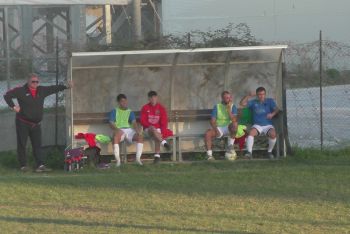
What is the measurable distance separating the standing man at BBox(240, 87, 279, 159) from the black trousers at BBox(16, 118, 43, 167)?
141 inches

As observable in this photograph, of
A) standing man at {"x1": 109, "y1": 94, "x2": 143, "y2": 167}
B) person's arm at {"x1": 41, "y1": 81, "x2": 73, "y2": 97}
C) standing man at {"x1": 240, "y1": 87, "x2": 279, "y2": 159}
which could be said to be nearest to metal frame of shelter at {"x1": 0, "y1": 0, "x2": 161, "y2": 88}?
person's arm at {"x1": 41, "y1": 81, "x2": 73, "y2": 97}

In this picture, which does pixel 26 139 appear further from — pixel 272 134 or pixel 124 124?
pixel 272 134

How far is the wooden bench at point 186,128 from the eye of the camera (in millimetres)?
13664

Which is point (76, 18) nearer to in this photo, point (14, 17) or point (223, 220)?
point (14, 17)

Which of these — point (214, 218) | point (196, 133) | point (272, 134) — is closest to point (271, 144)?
point (272, 134)

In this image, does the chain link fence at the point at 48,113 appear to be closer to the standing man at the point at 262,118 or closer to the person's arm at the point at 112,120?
the person's arm at the point at 112,120

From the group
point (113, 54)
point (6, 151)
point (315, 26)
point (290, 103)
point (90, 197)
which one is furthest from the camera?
point (315, 26)

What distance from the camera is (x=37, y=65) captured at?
15312 mm

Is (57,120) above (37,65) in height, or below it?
below

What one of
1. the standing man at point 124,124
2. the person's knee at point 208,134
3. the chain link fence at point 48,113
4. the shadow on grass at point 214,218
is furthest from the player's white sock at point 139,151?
the shadow on grass at point 214,218

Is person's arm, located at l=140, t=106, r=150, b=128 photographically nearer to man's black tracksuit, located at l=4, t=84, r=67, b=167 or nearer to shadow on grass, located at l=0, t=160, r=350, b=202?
shadow on grass, located at l=0, t=160, r=350, b=202

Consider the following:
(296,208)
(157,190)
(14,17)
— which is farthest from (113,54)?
(14,17)

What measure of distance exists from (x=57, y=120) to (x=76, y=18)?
338 inches

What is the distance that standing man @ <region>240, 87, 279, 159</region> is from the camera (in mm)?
13398
